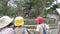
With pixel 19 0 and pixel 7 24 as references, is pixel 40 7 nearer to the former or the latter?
pixel 19 0

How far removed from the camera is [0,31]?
3.31 meters

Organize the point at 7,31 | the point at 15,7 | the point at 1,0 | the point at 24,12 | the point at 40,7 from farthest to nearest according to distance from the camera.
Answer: the point at 24,12 < the point at 15,7 < the point at 40,7 < the point at 1,0 < the point at 7,31

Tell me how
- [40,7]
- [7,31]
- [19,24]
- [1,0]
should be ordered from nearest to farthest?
1. [7,31]
2. [19,24]
3. [1,0]
4. [40,7]

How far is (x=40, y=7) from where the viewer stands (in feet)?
61.9

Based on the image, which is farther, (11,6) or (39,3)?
(11,6)

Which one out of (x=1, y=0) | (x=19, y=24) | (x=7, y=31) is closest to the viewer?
(x=7, y=31)

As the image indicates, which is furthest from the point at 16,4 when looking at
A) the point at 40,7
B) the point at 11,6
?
the point at 40,7

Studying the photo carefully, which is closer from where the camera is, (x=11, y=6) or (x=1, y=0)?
(x=1, y=0)

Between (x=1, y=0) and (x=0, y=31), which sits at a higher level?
(x=1, y=0)

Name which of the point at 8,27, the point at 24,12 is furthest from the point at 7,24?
the point at 24,12

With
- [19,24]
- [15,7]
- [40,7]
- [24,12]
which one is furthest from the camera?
[24,12]

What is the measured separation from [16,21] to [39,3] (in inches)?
578

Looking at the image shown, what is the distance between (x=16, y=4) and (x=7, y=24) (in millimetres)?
16659

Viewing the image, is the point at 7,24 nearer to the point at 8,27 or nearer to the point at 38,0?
the point at 8,27
